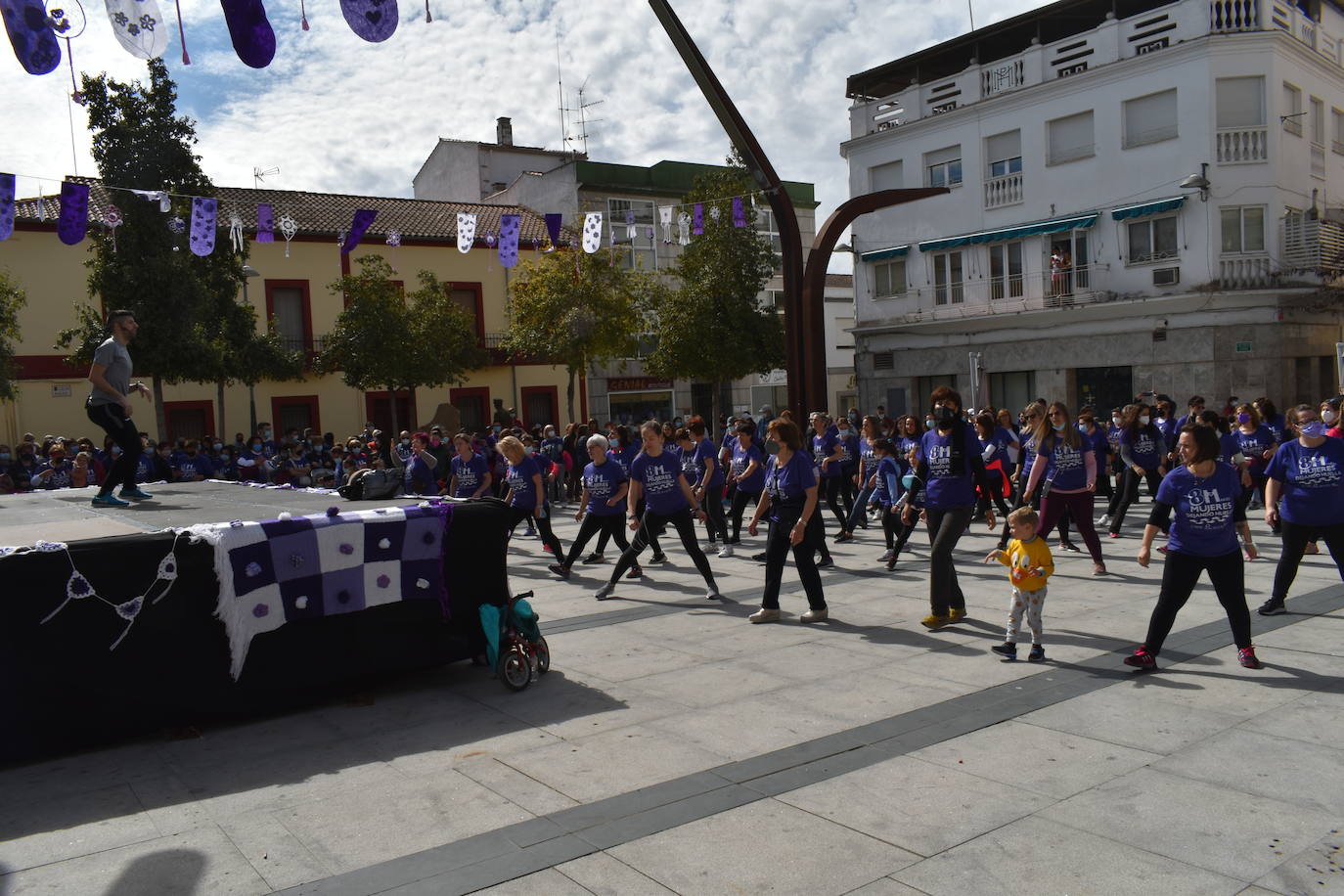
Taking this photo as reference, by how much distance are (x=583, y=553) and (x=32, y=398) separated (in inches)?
876

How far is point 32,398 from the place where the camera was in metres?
27.8

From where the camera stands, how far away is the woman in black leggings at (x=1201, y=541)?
6.11 m

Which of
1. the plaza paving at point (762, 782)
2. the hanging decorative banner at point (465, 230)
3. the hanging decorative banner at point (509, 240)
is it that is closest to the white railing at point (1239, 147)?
the hanging decorative banner at point (509, 240)

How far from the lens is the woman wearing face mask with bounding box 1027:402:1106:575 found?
9.62m

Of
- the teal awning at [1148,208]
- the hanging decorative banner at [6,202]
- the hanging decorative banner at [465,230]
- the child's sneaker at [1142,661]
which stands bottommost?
the child's sneaker at [1142,661]

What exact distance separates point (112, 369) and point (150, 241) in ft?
55.0

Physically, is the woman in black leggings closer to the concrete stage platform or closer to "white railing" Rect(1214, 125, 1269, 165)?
the concrete stage platform

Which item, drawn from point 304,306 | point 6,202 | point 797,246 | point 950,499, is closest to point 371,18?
point 950,499

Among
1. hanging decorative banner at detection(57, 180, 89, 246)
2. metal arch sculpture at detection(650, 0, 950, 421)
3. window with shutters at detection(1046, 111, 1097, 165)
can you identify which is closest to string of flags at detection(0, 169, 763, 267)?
hanging decorative banner at detection(57, 180, 89, 246)

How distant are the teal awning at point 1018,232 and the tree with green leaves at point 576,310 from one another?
27.7 ft

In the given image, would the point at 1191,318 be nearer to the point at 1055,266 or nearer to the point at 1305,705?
the point at 1055,266

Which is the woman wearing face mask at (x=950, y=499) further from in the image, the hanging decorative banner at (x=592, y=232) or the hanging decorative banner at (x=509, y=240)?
the hanging decorative banner at (x=509, y=240)

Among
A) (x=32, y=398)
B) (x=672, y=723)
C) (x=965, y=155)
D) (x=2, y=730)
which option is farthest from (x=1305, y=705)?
(x=32, y=398)

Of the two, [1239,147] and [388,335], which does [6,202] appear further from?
[1239,147]
